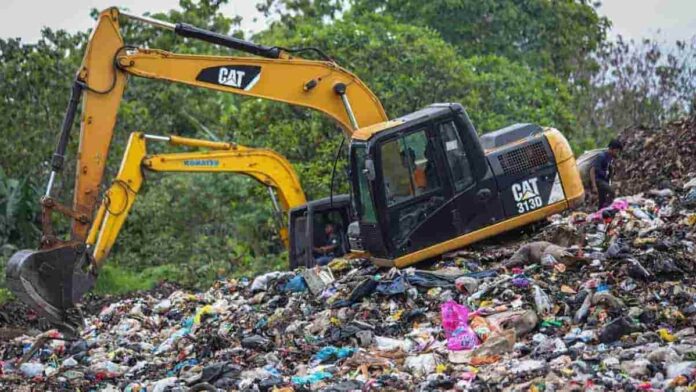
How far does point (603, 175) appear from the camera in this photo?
577 inches

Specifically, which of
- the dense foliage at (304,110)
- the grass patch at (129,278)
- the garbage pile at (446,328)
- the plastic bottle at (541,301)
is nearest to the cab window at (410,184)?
the garbage pile at (446,328)

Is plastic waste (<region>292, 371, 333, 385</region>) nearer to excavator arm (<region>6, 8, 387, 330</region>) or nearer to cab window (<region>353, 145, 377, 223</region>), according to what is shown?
cab window (<region>353, 145, 377, 223</region>)

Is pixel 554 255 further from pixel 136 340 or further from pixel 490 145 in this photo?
pixel 136 340

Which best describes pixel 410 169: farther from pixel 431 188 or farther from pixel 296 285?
pixel 296 285

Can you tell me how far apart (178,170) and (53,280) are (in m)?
3.22

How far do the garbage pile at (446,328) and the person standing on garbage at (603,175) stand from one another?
0.99 m

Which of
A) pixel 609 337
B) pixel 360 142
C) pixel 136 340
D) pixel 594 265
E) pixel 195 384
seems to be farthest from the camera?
pixel 136 340

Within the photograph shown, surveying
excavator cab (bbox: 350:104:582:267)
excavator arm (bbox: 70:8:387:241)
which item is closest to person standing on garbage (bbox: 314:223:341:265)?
excavator arm (bbox: 70:8:387:241)

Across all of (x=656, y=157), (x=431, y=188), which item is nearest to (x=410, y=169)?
(x=431, y=188)

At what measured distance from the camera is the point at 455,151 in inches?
472

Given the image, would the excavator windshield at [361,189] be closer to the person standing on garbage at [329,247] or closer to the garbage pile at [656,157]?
the person standing on garbage at [329,247]

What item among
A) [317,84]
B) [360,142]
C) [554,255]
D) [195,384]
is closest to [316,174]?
[317,84]

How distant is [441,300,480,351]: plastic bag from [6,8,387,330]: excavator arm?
3.61 metres

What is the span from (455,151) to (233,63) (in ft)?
9.26
